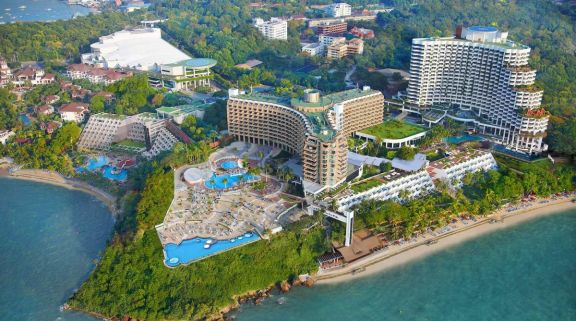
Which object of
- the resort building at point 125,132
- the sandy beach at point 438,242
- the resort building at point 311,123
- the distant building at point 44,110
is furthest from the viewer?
the distant building at point 44,110

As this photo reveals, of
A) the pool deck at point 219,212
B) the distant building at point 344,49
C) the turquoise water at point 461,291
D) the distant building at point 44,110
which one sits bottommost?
the turquoise water at point 461,291

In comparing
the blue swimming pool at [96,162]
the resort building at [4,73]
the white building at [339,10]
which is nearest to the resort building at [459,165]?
the blue swimming pool at [96,162]

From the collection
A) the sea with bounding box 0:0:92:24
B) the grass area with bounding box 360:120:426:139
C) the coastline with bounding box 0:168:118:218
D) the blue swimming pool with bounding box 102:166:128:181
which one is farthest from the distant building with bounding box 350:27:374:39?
the sea with bounding box 0:0:92:24

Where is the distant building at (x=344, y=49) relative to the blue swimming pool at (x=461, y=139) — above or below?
above

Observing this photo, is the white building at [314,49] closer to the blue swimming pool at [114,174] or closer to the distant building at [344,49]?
the distant building at [344,49]

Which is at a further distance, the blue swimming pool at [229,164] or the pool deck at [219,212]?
the blue swimming pool at [229,164]

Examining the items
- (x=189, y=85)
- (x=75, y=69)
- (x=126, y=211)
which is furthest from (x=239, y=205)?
(x=75, y=69)
